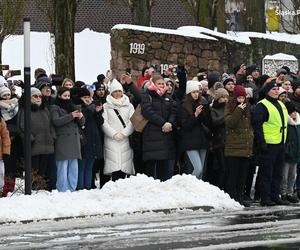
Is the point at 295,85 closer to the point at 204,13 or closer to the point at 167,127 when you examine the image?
the point at 167,127

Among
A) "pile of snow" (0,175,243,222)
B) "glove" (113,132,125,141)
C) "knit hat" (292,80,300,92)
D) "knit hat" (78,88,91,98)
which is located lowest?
"pile of snow" (0,175,243,222)

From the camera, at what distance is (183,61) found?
1158 inches

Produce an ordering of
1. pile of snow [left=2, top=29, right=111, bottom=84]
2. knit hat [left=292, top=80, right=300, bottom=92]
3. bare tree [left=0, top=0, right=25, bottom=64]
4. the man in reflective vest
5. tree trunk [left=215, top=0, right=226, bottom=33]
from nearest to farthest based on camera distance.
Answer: the man in reflective vest, knit hat [left=292, top=80, right=300, bottom=92], bare tree [left=0, top=0, right=25, bottom=64], tree trunk [left=215, top=0, right=226, bottom=33], pile of snow [left=2, top=29, right=111, bottom=84]

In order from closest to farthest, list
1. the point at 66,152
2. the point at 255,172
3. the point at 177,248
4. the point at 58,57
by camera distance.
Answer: the point at 177,248, the point at 66,152, the point at 255,172, the point at 58,57

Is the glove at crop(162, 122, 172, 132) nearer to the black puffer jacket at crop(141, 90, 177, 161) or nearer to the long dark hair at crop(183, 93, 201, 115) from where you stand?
the black puffer jacket at crop(141, 90, 177, 161)

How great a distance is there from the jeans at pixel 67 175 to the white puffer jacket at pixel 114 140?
714 mm

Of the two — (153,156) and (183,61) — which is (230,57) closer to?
(183,61)

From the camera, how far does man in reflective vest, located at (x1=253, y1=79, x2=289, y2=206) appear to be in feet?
60.1

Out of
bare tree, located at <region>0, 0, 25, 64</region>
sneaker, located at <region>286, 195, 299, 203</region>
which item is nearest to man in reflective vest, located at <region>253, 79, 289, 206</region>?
sneaker, located at <region>286, 195, 299, 203</region>

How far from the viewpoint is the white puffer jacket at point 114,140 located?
63.1 ft

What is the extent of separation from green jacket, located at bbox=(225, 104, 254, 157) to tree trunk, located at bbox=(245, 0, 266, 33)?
19.6 meters

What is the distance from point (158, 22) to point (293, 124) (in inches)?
1099

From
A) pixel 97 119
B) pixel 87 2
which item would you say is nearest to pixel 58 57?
pixel 97 119

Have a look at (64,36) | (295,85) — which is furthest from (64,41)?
(295,85)
